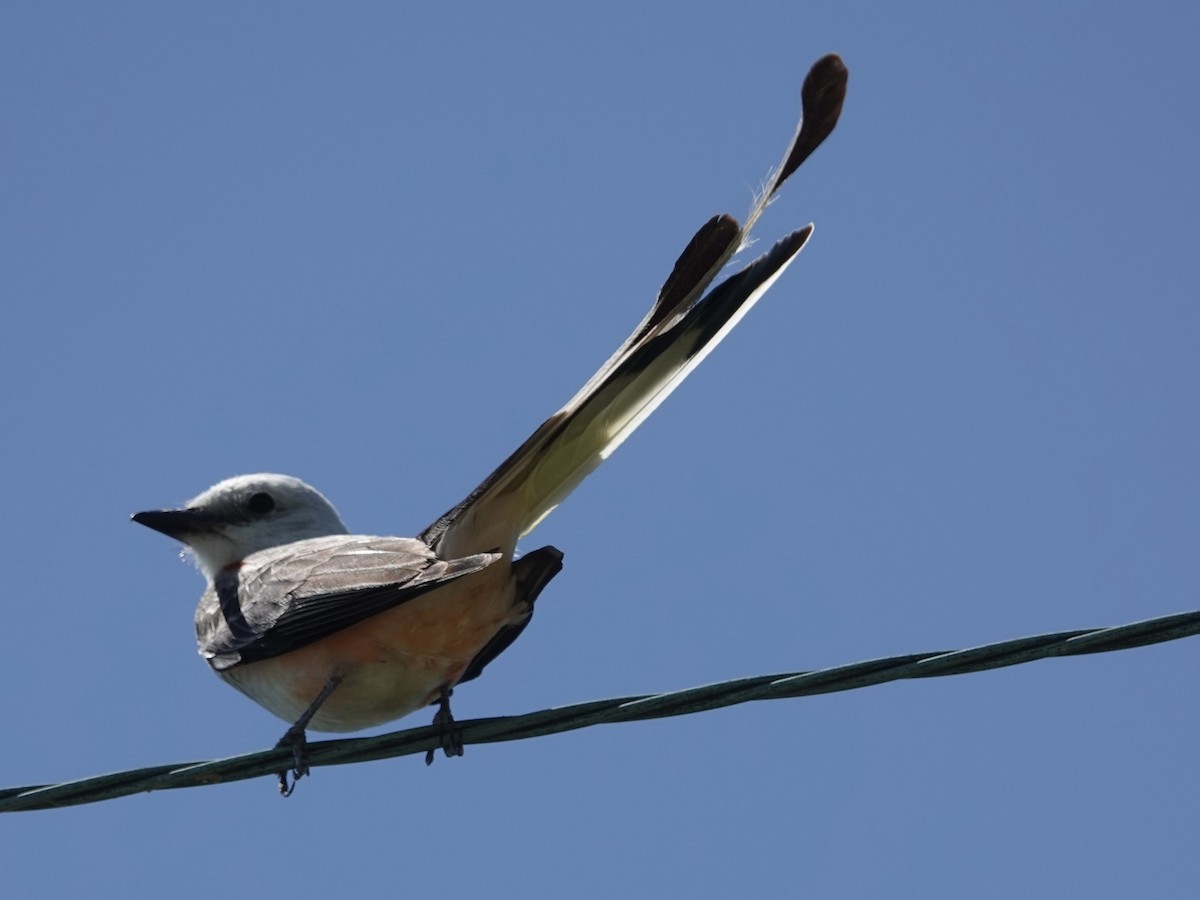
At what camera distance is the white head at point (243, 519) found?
21.8 feet

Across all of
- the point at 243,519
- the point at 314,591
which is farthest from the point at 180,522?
the point at 314,591

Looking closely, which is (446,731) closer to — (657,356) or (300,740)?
(300,740)

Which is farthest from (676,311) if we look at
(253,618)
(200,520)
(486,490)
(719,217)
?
(200,520)

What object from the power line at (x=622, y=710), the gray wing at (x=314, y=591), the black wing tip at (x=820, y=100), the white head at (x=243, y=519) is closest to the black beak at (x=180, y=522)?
the white head at (x=243, y=519)

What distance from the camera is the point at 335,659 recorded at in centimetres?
509

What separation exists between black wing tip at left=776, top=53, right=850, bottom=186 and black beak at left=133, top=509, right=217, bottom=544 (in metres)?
3.11

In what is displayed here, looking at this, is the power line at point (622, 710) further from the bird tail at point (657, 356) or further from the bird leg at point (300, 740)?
the bird tail at point (657, 356)

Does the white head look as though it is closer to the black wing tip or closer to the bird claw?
the bird claw

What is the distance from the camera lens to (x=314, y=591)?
505 cm

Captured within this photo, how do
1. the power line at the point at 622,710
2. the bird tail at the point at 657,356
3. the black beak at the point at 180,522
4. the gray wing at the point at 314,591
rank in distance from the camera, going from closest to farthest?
1. the power line at the point at 622,710
2. the gray wing at the point at 314,591
3. the bird tail at the point at 657,356
4. the black beak at the point at 180,522

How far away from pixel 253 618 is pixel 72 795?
152cm

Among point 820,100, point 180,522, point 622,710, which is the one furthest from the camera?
point 180,522

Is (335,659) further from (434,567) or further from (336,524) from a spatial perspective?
(336,524)

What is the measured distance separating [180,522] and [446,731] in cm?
Answer: 275
